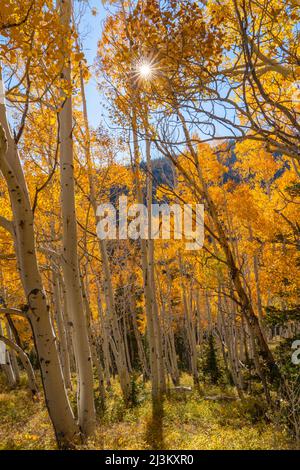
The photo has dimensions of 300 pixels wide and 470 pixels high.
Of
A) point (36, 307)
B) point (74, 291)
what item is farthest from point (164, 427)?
point (36, 307)

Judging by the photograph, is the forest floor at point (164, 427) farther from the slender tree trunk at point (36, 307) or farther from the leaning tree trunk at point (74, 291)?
the slender tree trunk at point (36, 307)

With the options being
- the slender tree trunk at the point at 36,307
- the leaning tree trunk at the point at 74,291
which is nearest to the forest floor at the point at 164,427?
the leaning tree trunk at the point at 74,291

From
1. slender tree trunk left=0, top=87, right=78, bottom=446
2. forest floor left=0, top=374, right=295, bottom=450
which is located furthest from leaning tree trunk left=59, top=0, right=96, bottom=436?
slender tree trunk left=0, top=87, right=78, bottom=446

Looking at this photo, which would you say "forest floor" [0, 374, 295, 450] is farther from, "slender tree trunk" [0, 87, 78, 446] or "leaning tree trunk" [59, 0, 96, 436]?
"slender tree trunk" [0, 87, 78, 446]

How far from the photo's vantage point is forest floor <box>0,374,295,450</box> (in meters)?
3.89

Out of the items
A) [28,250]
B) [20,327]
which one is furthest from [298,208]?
[20,327]

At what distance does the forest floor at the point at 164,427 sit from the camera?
153 inches

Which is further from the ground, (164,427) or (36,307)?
(36,307)

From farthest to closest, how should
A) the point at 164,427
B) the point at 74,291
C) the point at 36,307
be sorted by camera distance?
the point at 164,427 → the point at 74,291 → the point at 36,307

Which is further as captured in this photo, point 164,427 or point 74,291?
point 164,427

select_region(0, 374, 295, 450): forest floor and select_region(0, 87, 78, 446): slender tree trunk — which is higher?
select_region(0, 87, 78, 446): slender tree trunk

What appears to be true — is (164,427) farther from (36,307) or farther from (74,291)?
(36,307)

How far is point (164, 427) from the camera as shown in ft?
19.2

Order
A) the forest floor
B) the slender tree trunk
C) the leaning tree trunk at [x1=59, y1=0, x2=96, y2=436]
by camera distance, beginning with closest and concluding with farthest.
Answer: the slender tree trunk
the leaning tree trunk at [x1=59, y1=0, x2=96, y2=436]
the forest floor
